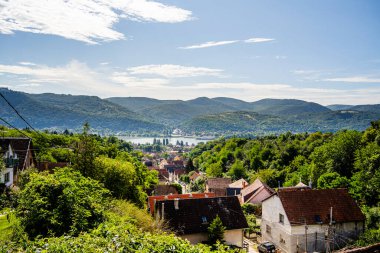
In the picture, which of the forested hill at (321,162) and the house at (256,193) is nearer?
the forested hill at (321,162)

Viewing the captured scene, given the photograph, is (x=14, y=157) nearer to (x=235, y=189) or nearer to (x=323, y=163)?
(x=235, y=189)

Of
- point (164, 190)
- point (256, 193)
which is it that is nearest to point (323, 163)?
point (256, 193)

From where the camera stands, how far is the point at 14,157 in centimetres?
2700

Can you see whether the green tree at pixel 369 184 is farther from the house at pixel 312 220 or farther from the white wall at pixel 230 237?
the white wall at pixel 230 237

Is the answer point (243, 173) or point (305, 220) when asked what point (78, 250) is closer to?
point (305, 220)

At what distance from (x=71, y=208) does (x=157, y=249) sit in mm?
5011

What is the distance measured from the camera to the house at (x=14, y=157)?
25.3m

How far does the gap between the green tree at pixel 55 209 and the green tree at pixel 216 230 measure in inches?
583

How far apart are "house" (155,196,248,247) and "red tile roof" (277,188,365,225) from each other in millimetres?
4159

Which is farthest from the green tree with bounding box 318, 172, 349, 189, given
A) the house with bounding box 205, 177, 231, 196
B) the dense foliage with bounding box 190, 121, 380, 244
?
the house with bounding box 205, 177, 231, 196

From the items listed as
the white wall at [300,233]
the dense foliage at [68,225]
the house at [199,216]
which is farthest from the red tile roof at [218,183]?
the dense foliage at [68,225]

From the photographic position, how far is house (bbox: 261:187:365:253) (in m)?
25.7

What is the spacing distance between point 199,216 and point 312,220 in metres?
9.40

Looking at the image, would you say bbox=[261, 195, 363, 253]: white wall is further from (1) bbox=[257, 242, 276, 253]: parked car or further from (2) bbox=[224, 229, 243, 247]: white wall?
(2) bbox=[224, 229, 243, 247]: white wall
